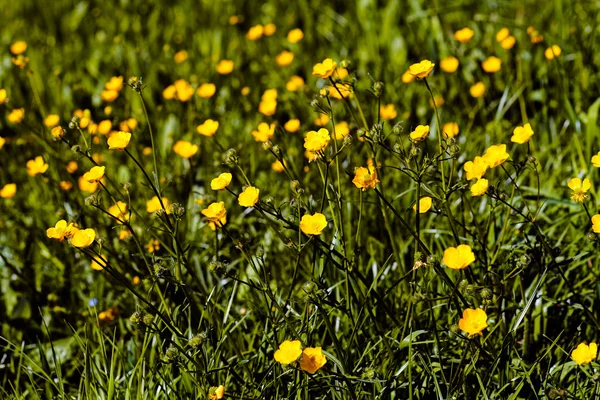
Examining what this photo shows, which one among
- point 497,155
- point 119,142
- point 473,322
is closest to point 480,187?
point 497,155

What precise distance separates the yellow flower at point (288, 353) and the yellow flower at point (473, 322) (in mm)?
349

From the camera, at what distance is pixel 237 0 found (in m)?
4.17

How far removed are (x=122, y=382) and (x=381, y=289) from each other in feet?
2.61

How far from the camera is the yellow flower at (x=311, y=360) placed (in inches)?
61.8

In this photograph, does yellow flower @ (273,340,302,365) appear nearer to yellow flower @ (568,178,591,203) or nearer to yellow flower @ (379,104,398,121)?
yellow flower @ (568,178,591,203)

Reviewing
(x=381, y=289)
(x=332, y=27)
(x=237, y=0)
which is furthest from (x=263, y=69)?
(x=381, y=289)

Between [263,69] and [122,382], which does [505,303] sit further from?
[263,69]

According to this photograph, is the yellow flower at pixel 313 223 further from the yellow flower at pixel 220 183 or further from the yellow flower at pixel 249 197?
the yellow flower at pixel 220 183

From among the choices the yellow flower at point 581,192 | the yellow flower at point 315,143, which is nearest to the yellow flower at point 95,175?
the yellow flower at point 315,143

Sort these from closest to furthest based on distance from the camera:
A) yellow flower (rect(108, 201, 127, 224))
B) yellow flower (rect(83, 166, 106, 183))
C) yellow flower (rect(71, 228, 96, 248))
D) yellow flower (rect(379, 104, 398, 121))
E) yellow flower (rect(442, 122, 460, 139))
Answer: yellow flower (rect(71, 228, 96, 248)) → yellow flower (rect(83, 166, 106, 183)) → yellow flower (rect(108, 201, 127, 224)) → yellow flower (rect(442, 122, 460, 139)) → yellow flower (rect(379, 104, 398, 121))

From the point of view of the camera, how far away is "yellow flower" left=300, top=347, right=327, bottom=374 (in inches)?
61.8

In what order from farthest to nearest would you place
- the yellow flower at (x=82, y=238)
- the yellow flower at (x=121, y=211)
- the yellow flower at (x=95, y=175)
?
1. the yellow flower at (x=121, y=211)
2. the yellow flower at (x=95, y=175)
3. the yellow flower at (x=82, y=238)

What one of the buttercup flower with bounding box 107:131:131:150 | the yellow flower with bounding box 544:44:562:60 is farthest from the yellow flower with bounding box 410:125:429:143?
the yellow flower with bounding box 544:44:562:60

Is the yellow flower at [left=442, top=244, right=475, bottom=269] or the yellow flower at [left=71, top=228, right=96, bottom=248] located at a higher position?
the yellow flower at [left=71, top=228, right=96, bottom=248]
